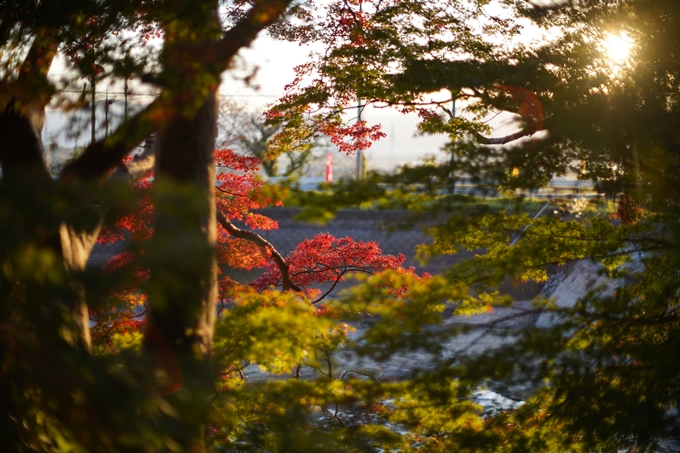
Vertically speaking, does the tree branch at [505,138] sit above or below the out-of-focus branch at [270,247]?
above

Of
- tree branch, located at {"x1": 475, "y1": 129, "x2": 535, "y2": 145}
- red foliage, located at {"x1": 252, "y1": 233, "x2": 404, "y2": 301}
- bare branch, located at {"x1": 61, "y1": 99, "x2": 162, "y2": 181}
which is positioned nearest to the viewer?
bare branch, located at {"x1": 61, "y1": 99, "x2": 162, "y2": 181}

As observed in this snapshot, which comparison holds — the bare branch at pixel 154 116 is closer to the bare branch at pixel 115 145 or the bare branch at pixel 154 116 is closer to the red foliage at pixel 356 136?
the bare branch at pixel 115 145

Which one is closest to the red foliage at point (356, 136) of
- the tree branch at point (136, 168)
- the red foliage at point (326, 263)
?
the red foliage at point (326, 263)

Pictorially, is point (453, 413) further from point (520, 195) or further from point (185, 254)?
point (185, 254)

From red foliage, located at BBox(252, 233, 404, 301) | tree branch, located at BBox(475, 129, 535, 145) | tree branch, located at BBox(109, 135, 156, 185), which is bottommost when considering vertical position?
red foliage, located at BBox(252, 233, 404, 301)

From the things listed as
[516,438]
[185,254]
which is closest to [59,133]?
[185,254]

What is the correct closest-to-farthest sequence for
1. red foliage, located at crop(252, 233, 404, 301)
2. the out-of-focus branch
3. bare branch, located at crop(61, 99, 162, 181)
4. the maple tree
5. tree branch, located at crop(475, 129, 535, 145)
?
1. the maple tree
2. bare branch, located at crop(61, 99, 162, 181)
3. tree branch, located at crop(475, 129, 535, 145)
4. the out-of-focus branch
5. red foliage, located at crop(252, 233, 404, 301)

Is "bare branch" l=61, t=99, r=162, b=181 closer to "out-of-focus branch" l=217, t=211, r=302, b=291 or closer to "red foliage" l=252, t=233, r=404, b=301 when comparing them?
"out-of-focus branch" l=217, t=211, r=302, b=291

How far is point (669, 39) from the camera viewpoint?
119 inches

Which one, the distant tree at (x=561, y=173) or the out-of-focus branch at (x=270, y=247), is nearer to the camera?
the distant tree at (x=561, y=173)

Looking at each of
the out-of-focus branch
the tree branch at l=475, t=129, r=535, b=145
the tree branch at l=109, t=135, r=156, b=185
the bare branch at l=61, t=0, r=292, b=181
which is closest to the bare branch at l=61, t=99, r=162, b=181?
the bare branch at l=61, t=0, r=292, b=181

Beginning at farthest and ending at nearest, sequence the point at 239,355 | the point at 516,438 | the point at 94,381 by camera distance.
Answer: the point at 516,438 → the point at 239,355 → the point at 94,381

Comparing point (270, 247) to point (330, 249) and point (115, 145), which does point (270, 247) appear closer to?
point (330, 249)

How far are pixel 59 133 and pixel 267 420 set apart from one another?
1.15m
